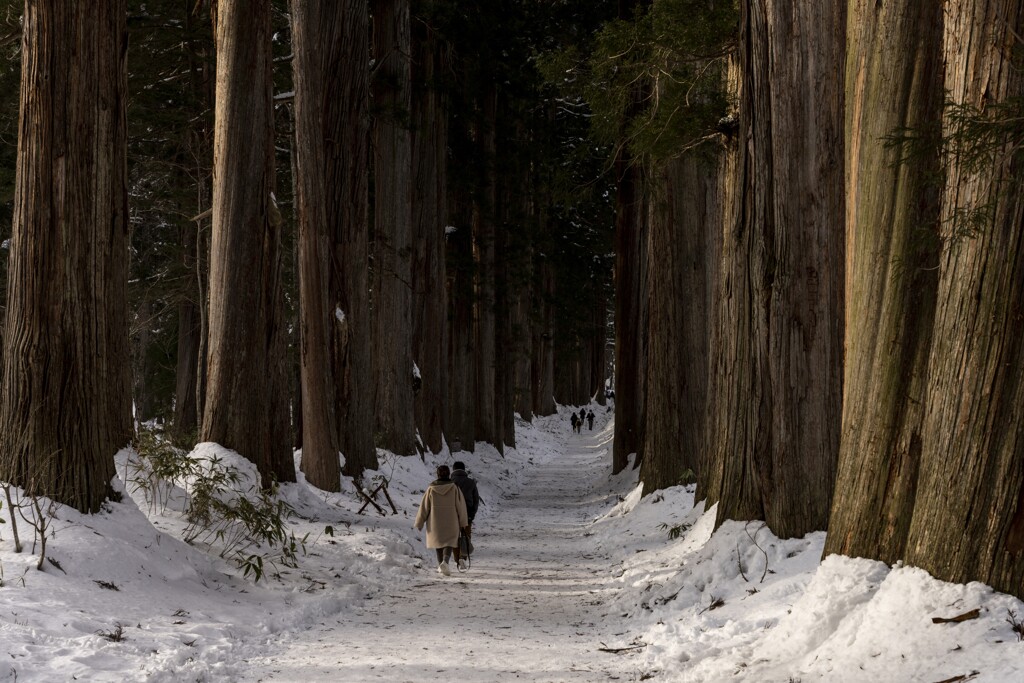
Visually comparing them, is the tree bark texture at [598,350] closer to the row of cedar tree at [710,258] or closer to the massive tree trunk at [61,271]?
the row of cedar tree at [710,258]

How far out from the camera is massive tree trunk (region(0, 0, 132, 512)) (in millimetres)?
8406

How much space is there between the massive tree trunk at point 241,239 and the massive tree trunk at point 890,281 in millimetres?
8028

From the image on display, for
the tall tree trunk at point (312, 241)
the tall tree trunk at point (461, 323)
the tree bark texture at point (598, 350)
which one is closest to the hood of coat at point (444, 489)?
the tall tree trunk at point (312, 241)

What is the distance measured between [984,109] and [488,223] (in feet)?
72.7

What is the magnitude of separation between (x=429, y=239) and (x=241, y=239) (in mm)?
9829

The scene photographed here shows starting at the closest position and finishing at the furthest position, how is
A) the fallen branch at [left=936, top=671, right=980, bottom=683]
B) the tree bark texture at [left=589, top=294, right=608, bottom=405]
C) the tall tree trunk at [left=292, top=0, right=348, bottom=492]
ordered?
the fallen branch at [left=936, top=671, right=980, bottom=683], the tall tree trunk at [left=292, top=0, right=348, bottom=492], the tree bark texture at [left=589, top=294, right=608, bottom=405]

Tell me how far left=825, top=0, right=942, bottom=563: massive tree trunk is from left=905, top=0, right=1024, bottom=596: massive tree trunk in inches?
16.1

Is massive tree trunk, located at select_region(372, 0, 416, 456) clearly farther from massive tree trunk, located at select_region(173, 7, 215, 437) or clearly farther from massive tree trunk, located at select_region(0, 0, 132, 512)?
massive tree trunk, located at select_region(0, 0, 132, 512)

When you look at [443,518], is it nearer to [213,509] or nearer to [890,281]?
[213,509]

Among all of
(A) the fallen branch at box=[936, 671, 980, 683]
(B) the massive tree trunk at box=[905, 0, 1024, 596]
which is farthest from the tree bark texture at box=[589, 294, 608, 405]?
(A) the fallen branch at box=[936, 671, 980, 683]

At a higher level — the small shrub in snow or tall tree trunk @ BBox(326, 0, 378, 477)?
tall tree trunk @ BBox(326, 0, 378, 477)

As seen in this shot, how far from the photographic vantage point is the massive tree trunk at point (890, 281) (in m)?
6.36

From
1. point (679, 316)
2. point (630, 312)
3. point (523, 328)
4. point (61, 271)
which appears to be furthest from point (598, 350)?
point (61, 271)

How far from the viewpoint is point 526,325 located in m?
38.8
